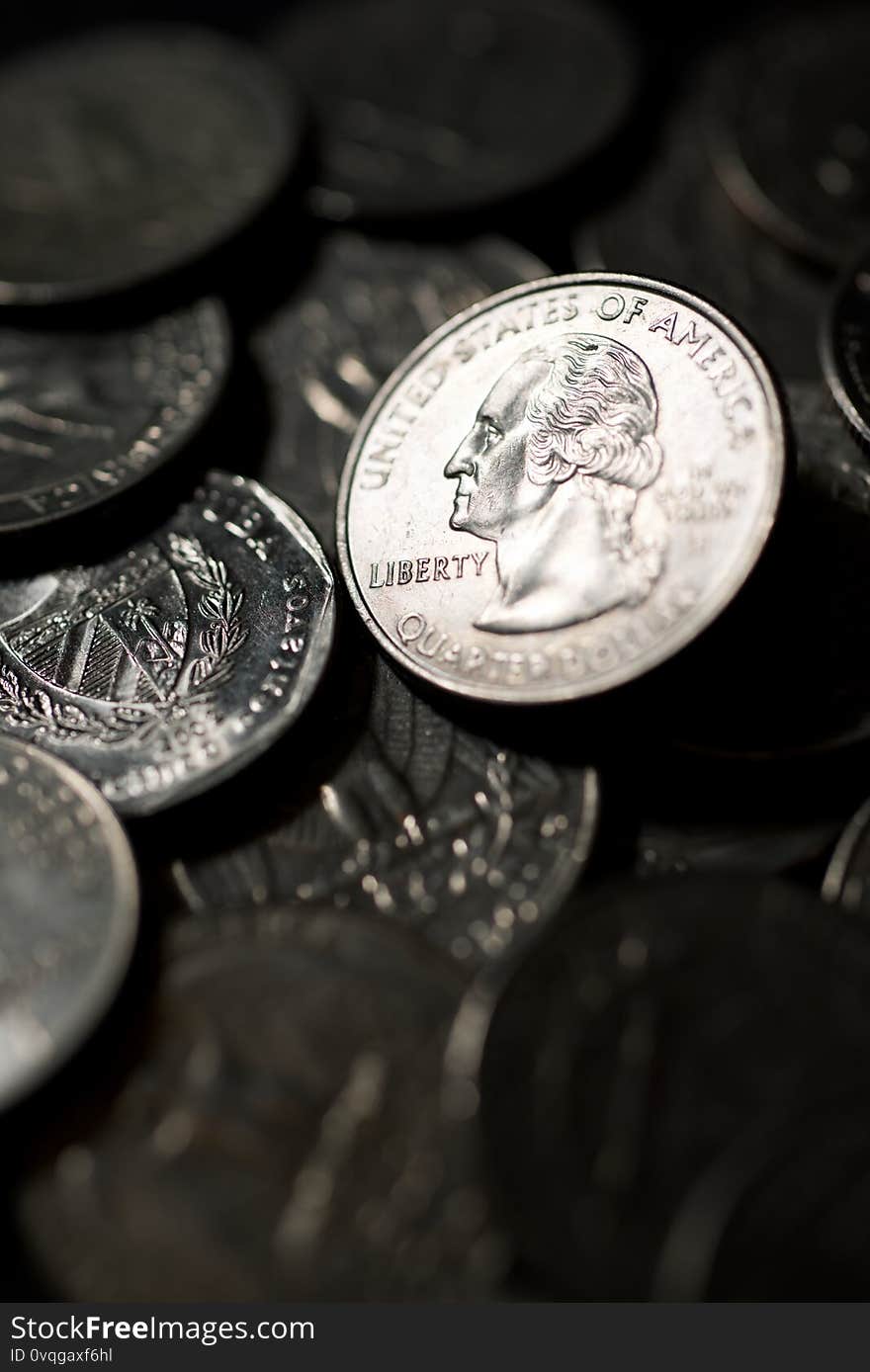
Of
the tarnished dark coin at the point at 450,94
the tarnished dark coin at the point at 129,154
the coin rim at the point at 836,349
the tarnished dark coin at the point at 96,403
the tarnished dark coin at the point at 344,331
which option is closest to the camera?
the coin rim at the point at 836,349

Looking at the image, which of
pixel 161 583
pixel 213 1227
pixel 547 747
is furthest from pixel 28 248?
pixel 213 1227

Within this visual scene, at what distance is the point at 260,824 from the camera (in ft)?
5.01

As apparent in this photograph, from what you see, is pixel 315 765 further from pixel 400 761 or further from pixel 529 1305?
pixel 529 1305

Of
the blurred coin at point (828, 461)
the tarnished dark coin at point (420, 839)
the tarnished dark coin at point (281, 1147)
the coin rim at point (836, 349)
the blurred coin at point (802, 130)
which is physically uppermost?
the blurred coin at point (802, 130)

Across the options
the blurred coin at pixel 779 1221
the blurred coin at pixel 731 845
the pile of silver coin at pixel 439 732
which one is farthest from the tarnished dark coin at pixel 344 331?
the blurred coin at pixel 779 1221

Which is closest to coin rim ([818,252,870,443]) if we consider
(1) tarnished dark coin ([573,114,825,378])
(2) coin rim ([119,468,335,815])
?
(1) tarnished dark coin ([573,114,825,378])

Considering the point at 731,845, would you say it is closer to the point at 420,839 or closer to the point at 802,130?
the point at 420,839

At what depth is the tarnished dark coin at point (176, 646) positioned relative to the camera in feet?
4.97

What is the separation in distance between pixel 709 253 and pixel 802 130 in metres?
0.35

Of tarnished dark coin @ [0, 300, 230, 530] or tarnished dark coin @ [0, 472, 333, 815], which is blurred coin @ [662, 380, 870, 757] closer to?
tarnished dark coin @ [0, 472, 333, 815]

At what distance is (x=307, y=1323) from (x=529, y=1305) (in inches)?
9.2

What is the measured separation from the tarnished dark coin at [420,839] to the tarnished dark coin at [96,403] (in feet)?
1.83

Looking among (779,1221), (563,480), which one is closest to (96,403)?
(563,480)

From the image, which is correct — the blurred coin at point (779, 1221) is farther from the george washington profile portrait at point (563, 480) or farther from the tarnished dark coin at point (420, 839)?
the george washington profile portrait at point (563, 480)
